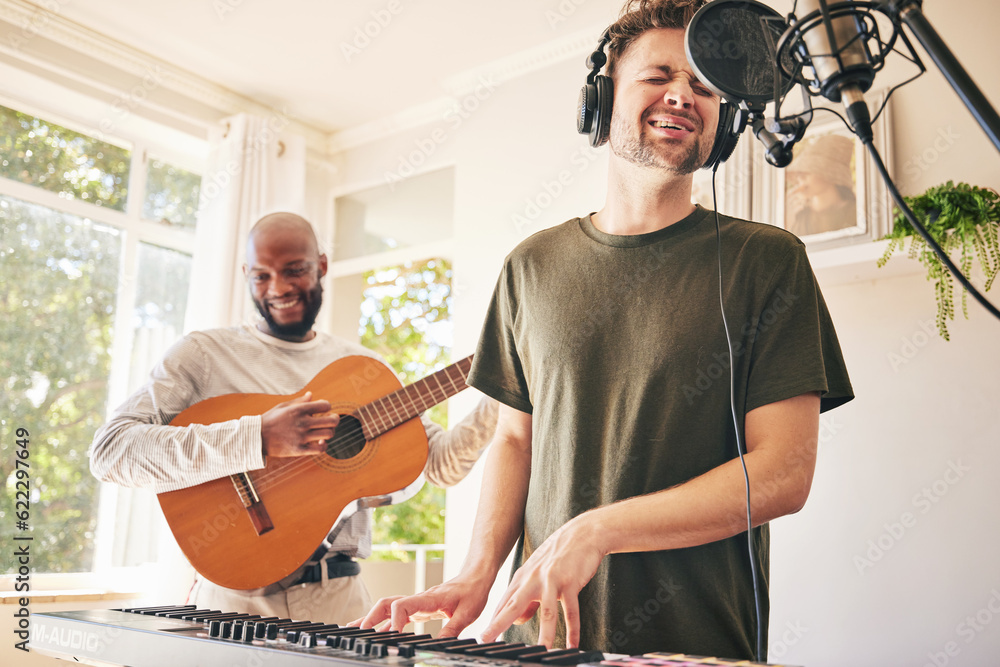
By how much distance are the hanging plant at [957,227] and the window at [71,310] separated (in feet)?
11.6

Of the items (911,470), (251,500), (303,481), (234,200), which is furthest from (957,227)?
(234,200)

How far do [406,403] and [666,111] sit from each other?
1.40 meters

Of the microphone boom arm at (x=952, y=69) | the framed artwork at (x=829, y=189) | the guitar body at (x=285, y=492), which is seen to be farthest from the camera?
the framed artwork at (x=829, y=189)

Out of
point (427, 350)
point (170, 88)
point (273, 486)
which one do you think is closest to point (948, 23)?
point (273, 486)

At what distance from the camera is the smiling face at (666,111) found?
3.72ft

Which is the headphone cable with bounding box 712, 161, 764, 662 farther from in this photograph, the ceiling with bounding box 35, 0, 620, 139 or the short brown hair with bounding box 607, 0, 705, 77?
the ceiling with bounding box 35, 0, 620, 139

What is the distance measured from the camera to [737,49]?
31.0 inches

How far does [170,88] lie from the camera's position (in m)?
4.36

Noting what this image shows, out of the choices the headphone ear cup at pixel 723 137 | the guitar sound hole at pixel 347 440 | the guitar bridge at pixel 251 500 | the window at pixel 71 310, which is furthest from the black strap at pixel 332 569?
the window at pixel 71 310

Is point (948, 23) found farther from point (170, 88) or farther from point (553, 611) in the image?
point (170, 88)

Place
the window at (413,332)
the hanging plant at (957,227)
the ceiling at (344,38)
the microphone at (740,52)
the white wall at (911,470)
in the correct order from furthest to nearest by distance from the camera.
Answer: the window at (413,332) → the ceiling at (344,38) → the white wall at (911,470) → the hanging plant at (957,227) → the microphone at (740,52)

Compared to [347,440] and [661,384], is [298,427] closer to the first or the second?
[347,440]

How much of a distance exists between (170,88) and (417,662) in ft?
14.5

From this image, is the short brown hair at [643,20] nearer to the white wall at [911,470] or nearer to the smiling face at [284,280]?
the smiling face at [284,280]
